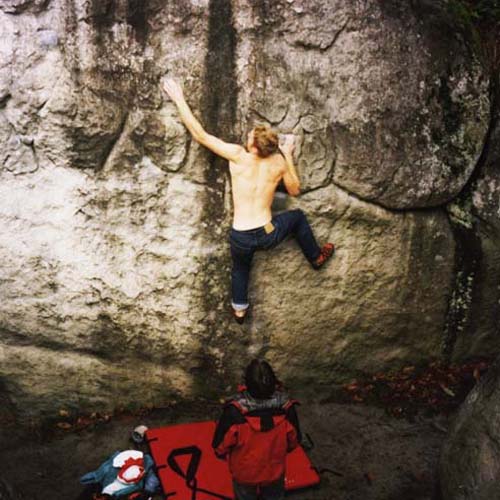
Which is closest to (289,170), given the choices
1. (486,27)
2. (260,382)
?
(260,382)

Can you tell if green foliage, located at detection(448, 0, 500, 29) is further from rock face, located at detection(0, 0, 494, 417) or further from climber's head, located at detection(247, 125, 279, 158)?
climber's head, located at detection(247, 125, 279, 158)

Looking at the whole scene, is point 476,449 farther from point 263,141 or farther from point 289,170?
point 263,141

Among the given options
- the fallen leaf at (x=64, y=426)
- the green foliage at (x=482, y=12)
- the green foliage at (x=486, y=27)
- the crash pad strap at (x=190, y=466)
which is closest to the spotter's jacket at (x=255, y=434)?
the crash pad strap at (x=190, y=466)

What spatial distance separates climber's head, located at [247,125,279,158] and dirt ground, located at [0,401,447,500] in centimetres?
302

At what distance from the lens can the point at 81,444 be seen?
5.93 meters

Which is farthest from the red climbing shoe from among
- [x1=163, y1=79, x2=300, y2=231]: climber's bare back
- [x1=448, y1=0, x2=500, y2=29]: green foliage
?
[x1=448, y1=0, x2=500, y2=29]: green foliage

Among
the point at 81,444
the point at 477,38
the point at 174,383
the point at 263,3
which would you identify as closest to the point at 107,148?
the point at 263,3

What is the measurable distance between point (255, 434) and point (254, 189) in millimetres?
2239

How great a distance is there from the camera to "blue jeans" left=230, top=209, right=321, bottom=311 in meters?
5.41

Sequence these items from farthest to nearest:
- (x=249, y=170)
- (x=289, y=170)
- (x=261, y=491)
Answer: (x=289, y=170)
(x=249, y=170)
(x=261, y=491)

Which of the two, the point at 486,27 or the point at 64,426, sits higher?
the point at 486,27

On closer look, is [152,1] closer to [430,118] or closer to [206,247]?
[206,247]

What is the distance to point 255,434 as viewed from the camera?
13.6 ft

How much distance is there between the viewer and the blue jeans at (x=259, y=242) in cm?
541
